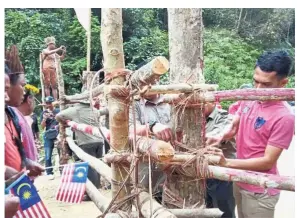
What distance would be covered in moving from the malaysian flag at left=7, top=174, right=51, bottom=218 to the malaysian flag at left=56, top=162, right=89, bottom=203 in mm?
227

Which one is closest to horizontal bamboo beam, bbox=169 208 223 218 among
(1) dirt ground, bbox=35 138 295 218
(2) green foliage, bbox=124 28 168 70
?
(1) dirt ground, bbox=35 138 295 218

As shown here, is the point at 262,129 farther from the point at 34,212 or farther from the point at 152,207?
the point at 34,212

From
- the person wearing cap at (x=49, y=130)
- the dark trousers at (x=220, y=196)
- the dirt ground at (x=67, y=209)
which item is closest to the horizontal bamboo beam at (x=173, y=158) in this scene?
the dark trousers at (x=220, y=196)

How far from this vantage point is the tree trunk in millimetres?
1776

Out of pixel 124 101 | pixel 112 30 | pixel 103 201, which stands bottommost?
pixel 103 201

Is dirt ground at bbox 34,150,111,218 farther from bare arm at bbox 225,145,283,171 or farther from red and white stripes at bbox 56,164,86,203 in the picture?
bare arm at bbox 225,145,283,171

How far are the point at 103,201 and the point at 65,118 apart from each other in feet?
5.92

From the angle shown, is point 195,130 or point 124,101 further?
point 195,130

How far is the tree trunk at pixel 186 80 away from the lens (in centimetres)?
178

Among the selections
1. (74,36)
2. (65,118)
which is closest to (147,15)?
(74,36)

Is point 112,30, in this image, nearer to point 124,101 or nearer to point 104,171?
point 124,101

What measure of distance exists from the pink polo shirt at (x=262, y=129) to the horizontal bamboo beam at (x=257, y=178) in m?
0.24

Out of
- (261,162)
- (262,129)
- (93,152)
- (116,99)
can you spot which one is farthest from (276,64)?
(93,152)

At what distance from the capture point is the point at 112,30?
5.57 ft
